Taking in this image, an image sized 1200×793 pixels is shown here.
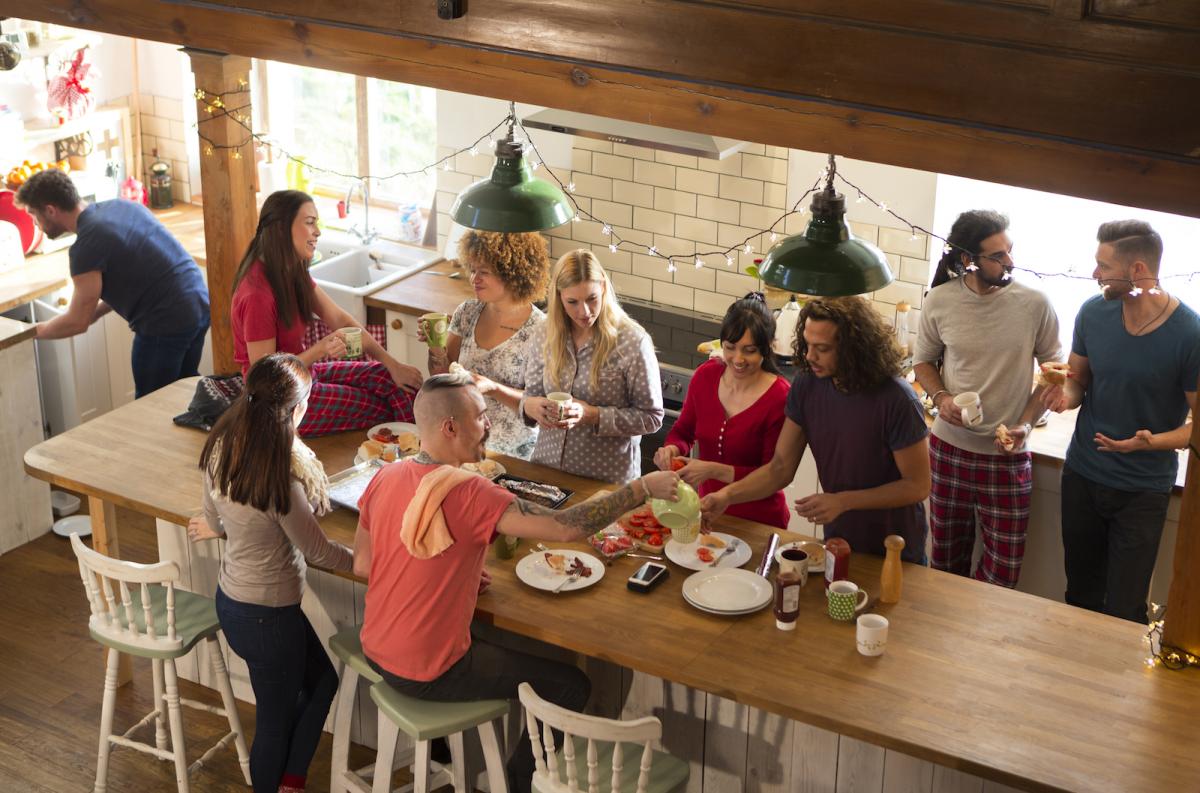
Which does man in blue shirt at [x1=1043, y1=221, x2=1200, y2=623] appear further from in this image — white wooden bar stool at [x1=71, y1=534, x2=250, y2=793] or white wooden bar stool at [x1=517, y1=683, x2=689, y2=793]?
white wooden bar stool at [x1=71, y1=534, x2=250, y2=793]

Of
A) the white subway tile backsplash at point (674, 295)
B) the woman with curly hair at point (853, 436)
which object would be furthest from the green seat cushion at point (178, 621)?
the white subway tile backsplash at point (674, 295)

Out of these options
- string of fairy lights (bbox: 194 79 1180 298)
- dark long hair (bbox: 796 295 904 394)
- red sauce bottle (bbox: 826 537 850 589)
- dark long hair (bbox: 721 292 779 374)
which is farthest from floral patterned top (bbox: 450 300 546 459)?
red sauce bottle (bbox: 826 537 850 589)

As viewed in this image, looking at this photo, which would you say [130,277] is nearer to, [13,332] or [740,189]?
[13,332]

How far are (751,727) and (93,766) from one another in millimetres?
2312

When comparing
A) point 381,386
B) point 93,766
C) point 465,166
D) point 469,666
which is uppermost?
point 465,166

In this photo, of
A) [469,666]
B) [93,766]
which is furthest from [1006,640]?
[93,766]

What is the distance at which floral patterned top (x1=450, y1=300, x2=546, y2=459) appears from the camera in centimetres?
496

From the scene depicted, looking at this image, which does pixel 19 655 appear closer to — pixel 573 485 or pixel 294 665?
pixel 294 665

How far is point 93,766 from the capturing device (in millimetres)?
4750

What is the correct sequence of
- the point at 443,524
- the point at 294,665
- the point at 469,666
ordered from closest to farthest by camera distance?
the point at 443,524 < the point at 469,666 < the point at 294,665

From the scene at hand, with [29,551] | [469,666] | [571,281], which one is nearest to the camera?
[469,666]

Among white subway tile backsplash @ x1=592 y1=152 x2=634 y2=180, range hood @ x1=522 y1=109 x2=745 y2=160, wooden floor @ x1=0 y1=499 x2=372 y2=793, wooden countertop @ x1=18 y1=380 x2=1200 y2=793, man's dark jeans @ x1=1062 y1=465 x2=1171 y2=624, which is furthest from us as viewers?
white subway tile backsplash @ x1=592 y1=152 x2=634 y2=180

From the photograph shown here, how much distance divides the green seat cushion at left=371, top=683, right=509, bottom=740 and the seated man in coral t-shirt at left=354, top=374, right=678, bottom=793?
2cm

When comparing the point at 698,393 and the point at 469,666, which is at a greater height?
the point at 698,393
